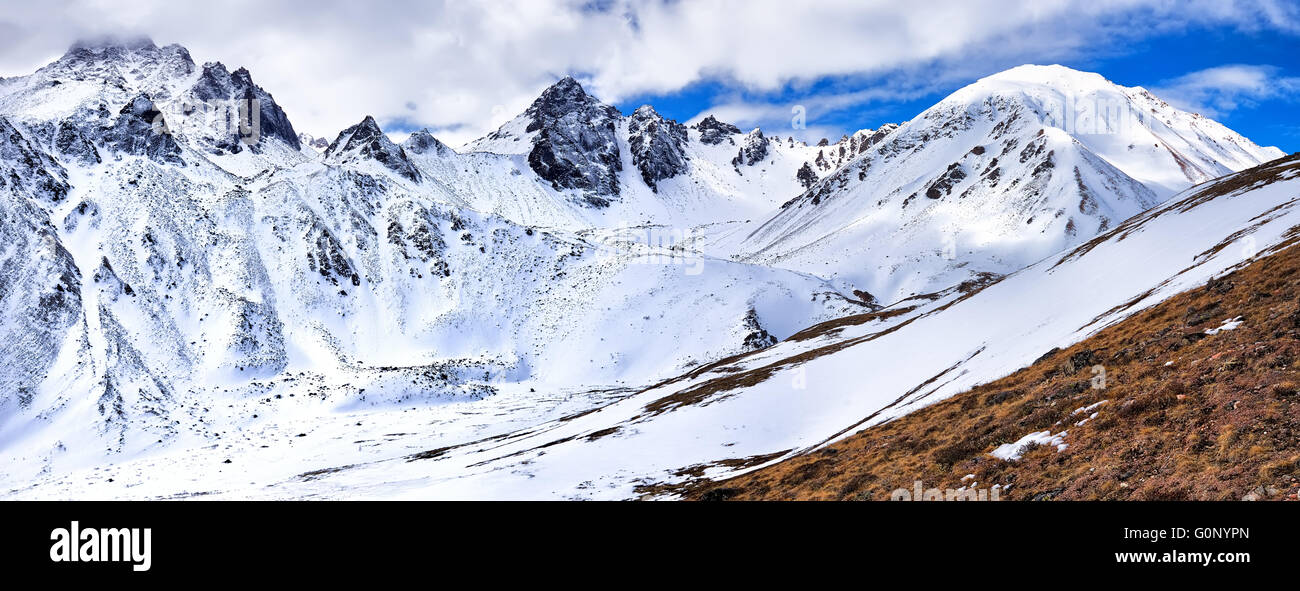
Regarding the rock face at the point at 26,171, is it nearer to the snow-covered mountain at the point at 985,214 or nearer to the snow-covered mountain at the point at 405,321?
the snow-covered mountain at the point at 405,321

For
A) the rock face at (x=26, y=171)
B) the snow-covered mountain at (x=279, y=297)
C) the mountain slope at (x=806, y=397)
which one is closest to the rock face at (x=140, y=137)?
the snow-covered mountain at (x=279, y=297)

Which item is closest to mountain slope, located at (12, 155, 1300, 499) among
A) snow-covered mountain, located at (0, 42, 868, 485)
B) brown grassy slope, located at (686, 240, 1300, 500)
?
brown grassy slope, located at (686, 240, 1300, 500)

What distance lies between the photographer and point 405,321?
315ft

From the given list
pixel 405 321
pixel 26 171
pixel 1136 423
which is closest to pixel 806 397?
pixel 1136 423

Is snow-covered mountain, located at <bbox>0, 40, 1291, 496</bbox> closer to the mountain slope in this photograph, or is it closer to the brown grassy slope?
the mountain slope

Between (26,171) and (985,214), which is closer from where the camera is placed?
A: (26,171)

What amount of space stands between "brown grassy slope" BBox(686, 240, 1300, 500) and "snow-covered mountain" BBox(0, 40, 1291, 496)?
20.2 ft

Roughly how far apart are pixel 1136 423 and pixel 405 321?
9619 cm

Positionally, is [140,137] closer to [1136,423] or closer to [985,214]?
[1136,423]

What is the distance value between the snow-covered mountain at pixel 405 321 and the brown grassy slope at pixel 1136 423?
242 inches

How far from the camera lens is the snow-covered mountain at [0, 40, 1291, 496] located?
41094 millimetres

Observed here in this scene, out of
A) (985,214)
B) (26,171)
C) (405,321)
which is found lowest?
(405,321)

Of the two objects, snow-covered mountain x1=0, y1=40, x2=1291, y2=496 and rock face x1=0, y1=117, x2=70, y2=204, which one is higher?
rock face x1=0, y1=117, x2=70, y2=204
